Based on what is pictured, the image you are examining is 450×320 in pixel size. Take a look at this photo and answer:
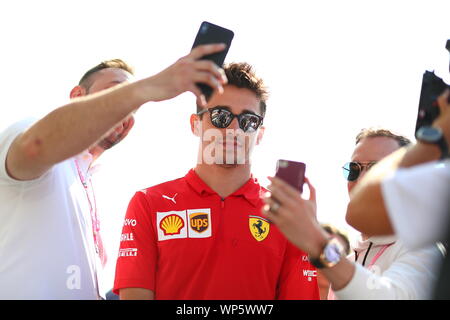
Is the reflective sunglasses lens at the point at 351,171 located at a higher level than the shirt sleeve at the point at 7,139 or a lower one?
lower

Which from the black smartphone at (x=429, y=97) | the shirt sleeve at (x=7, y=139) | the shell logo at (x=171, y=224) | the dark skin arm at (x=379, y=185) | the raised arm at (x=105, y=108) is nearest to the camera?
the dark skin arm at (x=379, y=185)

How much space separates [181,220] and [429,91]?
2052mm

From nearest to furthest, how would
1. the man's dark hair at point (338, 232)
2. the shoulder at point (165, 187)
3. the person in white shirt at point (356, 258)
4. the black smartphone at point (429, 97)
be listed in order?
the black smartphone at point (429, 97) < the person in white shirt at point (356, 258) < the shoulder at point (165, 187) < the man's dark hair at point (338, 232)

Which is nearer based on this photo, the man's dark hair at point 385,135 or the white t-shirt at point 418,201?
the white t-shirt at point 418,201

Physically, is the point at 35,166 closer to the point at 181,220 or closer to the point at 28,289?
the point at 28,289

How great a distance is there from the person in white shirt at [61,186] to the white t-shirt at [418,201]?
1020 mm

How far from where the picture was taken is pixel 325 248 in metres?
2.62

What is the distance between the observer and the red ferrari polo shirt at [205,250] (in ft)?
12.4

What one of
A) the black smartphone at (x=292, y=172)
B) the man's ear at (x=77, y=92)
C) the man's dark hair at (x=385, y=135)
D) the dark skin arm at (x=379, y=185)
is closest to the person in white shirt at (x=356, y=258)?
the black smartphone at (x=292, y=172)

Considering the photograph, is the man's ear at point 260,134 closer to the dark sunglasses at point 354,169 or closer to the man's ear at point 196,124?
the man's ear at point 196,124

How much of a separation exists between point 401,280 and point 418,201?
1.17 metres

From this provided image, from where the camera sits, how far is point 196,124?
448 centimetres

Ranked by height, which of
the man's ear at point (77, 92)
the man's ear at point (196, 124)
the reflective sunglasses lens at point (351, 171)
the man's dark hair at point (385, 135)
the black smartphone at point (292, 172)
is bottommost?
the reflective sunglasses lens at point (351, 171)

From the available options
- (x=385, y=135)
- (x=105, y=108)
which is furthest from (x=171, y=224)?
(x=385, y=135)
